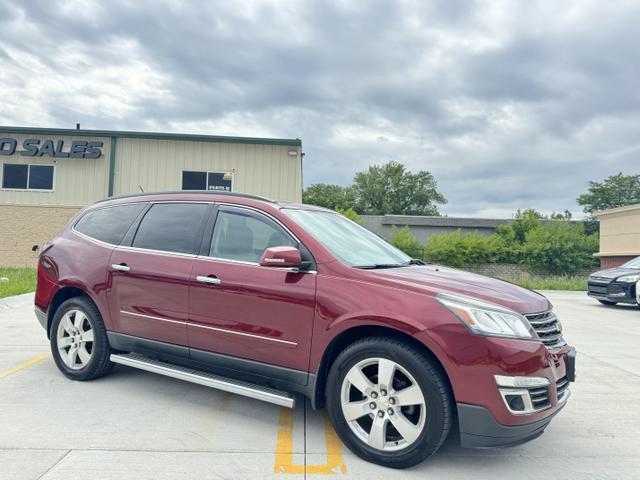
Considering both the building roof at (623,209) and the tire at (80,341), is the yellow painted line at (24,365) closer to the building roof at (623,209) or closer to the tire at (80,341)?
the tire at (80,341)

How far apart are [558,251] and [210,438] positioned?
91.9ft

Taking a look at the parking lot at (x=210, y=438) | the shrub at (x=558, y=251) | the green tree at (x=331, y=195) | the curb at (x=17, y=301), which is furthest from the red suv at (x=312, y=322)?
the green tree at (x=331, y=195)

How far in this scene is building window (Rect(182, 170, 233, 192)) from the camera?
21.2 meters

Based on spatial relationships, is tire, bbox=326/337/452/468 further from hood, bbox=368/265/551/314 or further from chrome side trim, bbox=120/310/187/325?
chrome side trim, bbox=120/310/187/325

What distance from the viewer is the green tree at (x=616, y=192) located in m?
66.0

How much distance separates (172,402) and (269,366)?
1.26 m

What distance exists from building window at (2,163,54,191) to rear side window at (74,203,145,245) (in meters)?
18.8

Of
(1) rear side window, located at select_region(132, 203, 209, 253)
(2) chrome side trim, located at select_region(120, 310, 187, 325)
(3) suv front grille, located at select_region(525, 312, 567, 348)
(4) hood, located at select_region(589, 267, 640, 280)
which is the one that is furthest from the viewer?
(4) hood, located at select_region(589, 267, 640, 280)

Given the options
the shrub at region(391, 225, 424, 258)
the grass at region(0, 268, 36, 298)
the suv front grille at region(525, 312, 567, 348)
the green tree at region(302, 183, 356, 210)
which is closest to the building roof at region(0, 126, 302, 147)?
the grass at region(0, 268, 36, 298)

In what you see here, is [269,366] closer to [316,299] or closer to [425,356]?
[316,299]

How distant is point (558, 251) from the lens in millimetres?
27672

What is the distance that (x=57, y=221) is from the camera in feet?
69.3

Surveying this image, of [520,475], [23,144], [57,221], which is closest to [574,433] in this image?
[520,475]

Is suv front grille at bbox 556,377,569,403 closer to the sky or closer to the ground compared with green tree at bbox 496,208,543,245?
closer to the ground
